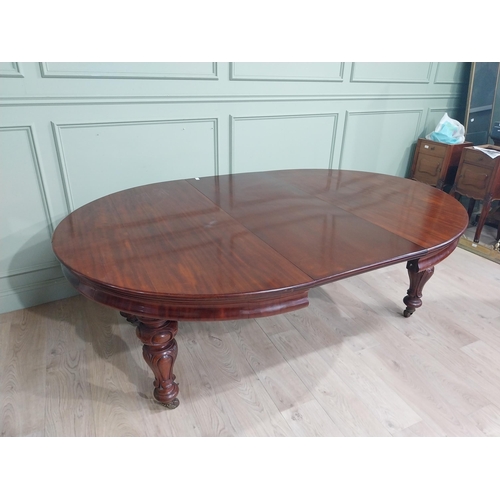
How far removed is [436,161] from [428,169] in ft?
0.28

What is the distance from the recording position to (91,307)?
1956mm

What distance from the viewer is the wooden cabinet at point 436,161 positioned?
9.04ft

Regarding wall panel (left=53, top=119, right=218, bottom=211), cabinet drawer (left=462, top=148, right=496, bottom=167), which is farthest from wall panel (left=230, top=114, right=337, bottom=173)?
cabinet drawer (left=462, top=148, right=496, bottom=167)

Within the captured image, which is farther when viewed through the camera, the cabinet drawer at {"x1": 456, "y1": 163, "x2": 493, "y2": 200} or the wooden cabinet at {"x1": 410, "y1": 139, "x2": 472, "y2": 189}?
the wooden cabinet at {"x1": 410, "y1": 139, "x2": 472, "y2": 189}

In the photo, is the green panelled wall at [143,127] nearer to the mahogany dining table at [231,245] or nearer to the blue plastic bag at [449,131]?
the mahogany dining table at [231,245]

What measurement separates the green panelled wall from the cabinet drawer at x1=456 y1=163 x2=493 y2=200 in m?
0.74

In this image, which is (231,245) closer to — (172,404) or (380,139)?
(172,404)

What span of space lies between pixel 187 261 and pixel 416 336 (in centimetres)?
122

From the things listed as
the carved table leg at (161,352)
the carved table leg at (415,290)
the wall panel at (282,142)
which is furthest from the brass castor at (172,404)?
the wall panel at (282,142)

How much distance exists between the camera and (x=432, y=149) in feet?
9.29

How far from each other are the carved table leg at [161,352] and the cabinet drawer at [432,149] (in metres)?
2.45

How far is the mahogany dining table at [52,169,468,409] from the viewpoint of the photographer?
107 cm

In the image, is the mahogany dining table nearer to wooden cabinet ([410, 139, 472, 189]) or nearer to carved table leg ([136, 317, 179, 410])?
carved table leg ([136, 317, 179, 410])

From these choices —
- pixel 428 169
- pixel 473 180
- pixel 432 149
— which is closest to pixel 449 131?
pixel 432 149
